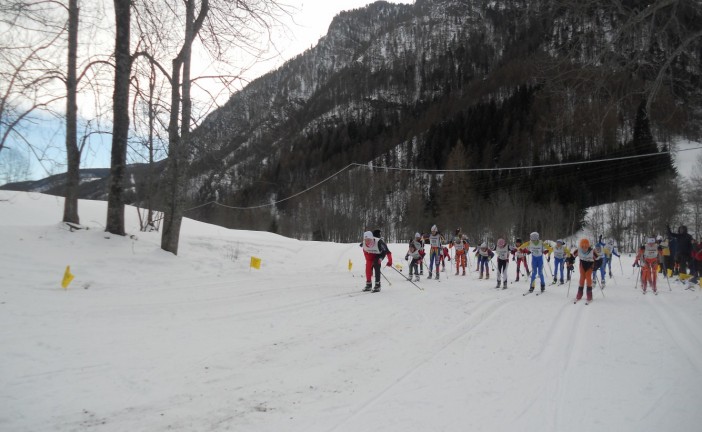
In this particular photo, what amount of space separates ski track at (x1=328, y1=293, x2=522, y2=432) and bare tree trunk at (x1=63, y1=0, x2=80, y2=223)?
1059cm

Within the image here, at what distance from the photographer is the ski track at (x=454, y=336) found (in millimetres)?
4230

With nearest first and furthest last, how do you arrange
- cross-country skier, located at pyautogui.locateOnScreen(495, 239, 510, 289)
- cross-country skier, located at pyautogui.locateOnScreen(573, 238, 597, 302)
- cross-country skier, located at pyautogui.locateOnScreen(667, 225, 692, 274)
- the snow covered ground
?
the snow covered ground
cross-country skier, located at pyautogui.locateOnScreen(573, 238, 597, 302)
cross-country skier, located at pyautogui.locateOnScreen(495, 239, 510, 289)
cross-country skier, located at pyautogui.locateOnScreen(667, 225, 692, 274)

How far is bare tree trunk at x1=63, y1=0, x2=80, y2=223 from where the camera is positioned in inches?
407

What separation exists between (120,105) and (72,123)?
51.3 inches

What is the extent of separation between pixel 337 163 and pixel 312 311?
87.1 m

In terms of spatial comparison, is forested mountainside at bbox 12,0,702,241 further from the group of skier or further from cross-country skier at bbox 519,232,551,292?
cross-country skier at bbox 519,232,551,292

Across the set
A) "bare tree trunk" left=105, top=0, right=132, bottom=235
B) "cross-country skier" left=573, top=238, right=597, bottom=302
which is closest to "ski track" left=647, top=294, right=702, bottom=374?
"cross-country skier" left=573, top=238, right=597, bottom=302

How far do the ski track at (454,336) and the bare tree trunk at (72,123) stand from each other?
417 inches

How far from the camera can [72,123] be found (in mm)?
10688

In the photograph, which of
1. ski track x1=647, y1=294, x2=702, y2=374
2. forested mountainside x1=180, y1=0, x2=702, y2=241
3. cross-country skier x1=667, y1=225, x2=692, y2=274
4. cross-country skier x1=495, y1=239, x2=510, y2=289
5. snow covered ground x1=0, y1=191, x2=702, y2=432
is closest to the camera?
snow covered ground x1=0, y1=191, x2=702, y2=432

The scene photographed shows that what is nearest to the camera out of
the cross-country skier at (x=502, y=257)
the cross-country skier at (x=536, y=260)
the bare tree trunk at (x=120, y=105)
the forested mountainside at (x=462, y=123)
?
the forested mountainside at (x=462, y=123)

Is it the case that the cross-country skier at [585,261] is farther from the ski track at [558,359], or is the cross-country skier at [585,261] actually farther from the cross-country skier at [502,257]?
the cross-country skier at [502,257]

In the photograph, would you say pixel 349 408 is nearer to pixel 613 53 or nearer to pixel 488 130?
pixel 613 53

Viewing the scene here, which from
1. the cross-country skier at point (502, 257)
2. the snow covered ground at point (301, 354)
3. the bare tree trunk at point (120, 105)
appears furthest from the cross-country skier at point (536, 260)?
the bare tree trunk at point (120, 105)
